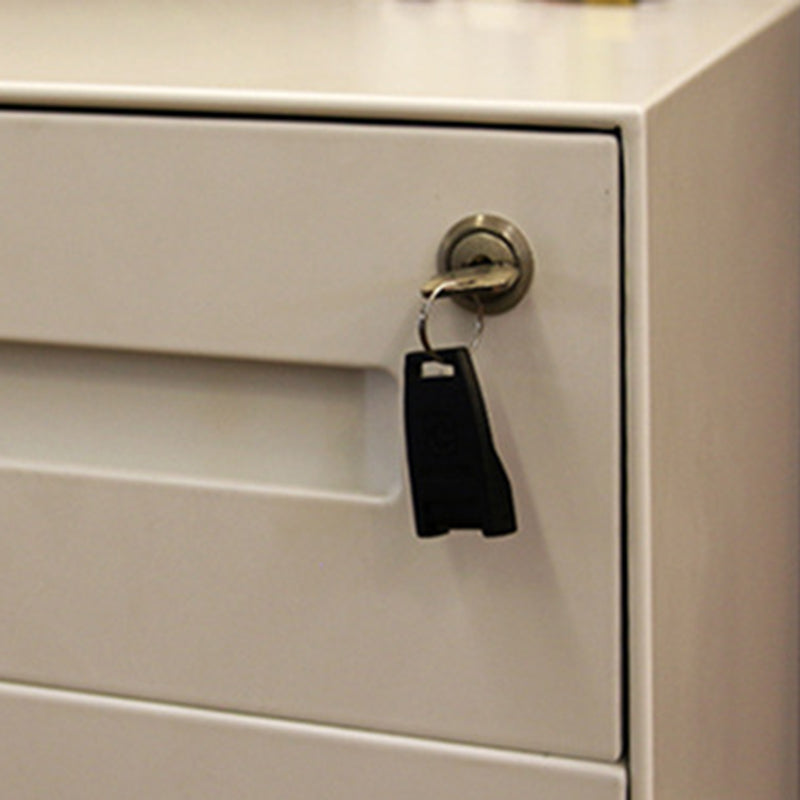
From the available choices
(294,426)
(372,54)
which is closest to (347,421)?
(294,426)

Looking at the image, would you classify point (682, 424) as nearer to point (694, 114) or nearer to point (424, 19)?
point (694, 114)

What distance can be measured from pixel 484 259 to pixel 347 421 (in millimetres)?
71

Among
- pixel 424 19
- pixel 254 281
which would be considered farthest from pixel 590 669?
pixel 424 19

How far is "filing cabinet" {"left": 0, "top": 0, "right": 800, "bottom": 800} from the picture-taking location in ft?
1.28

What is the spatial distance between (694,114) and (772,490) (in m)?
0.23

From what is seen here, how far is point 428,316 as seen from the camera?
0.40m

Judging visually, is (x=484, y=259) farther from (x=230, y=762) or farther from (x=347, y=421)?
(x=230, y=762)

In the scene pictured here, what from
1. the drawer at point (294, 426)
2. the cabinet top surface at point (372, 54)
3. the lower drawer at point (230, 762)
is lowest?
the lower drawer at point (230, 762)

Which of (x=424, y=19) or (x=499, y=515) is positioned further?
(x=424, y=19)

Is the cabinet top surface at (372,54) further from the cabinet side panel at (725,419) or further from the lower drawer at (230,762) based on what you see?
the lower drawer at (230,762)

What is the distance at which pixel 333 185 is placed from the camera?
40 centimetres

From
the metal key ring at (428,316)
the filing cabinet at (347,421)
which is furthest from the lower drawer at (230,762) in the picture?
the metal key ring at (428,316)

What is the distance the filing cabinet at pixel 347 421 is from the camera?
0.39 metres

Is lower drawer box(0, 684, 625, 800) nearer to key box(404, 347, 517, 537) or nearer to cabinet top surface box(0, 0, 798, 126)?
key box(404, 347, 517, 537)
